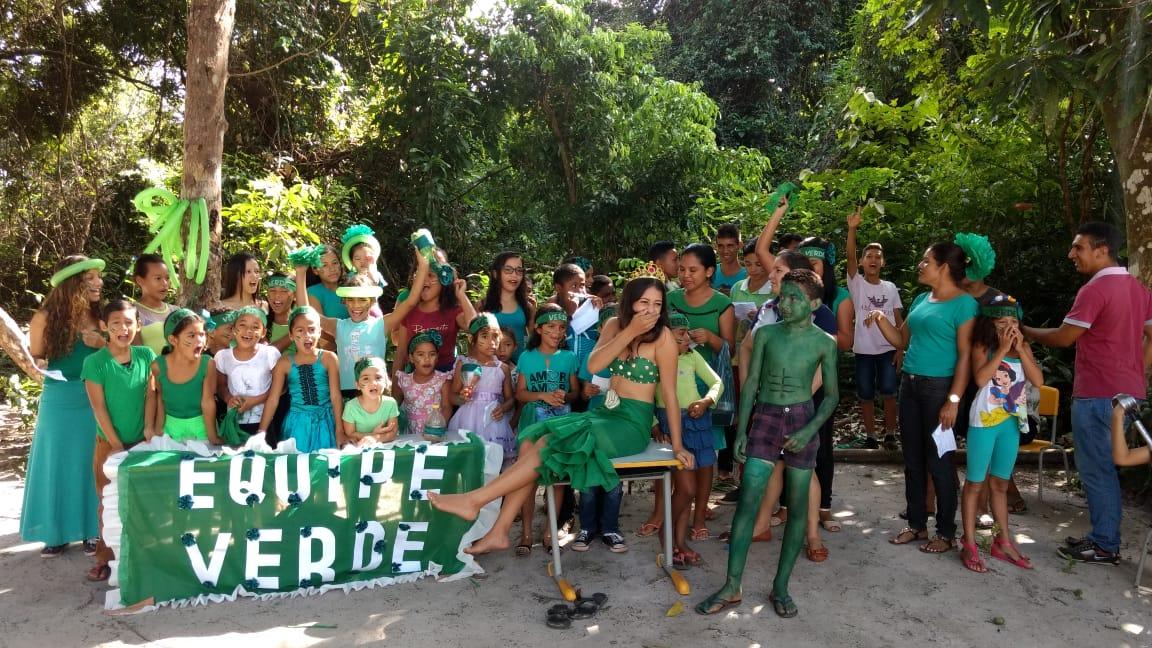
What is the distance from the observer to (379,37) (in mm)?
9883

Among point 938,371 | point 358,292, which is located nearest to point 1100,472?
point 938,371

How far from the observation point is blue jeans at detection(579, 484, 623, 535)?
14.8 feet

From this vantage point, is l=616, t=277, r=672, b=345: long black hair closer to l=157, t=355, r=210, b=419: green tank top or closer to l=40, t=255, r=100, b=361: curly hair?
l=157, t=355, r=210, b=419: green tank top

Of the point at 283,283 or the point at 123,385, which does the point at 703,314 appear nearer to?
the point at 283,283

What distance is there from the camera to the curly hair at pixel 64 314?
4.30 m

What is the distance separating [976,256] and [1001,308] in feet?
1.00

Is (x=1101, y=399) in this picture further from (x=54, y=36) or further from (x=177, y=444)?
(x=54, y=36)

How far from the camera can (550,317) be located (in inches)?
179

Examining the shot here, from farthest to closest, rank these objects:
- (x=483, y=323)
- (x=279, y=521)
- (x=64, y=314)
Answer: (x=483, y=323) → (x=64, y=314) → (x=279, y=521)

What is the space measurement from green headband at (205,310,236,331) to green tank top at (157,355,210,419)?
12.2 inches

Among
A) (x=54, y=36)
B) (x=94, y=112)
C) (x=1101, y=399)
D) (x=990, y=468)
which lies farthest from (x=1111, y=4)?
(x=94, y=112)

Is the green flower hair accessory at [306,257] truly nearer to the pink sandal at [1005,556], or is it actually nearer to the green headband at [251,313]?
the green headband at [251,313]

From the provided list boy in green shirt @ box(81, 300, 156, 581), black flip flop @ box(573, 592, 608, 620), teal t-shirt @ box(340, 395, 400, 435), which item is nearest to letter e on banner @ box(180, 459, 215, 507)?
boy in green shirt @ box(81, 300, 156, 581)

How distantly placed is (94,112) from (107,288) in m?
3.02
